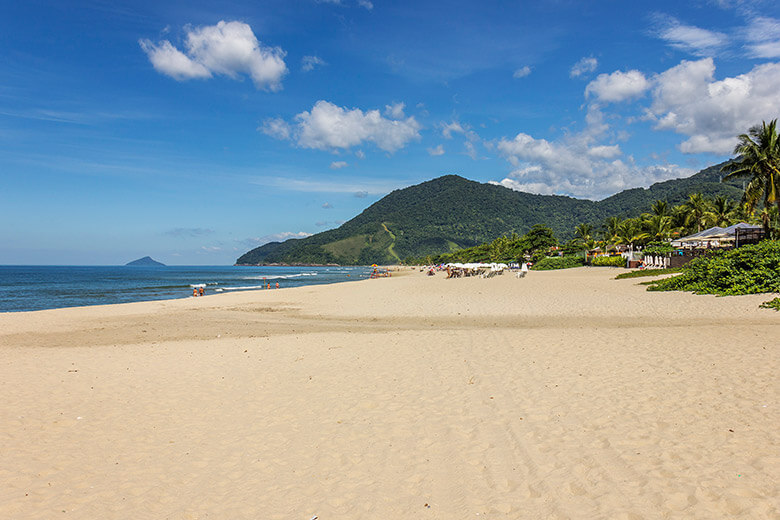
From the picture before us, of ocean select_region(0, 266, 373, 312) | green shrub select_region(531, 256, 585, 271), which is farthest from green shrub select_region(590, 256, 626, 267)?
ocean select_region(0, 266, 373, 312)

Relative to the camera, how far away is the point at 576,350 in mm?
9555

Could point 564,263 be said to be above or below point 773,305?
above

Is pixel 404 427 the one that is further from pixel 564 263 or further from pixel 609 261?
pixel 564 263

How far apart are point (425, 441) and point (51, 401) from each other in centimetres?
636

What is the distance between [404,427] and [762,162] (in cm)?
3510

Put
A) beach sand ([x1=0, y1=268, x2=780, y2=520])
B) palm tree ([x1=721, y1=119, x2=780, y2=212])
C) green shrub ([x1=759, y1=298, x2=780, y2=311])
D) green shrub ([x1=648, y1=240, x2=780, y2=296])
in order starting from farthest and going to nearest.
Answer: palm tree ([x1=721, y1=119, x2=780, y2=212])
green shrub ([x1=648, y1=240, x2=780, y2=296])
green shrub ([x1=759, y1=298, x2=780, y2=311])
beach sand ([x1=0, y1=268, x2=780, y2=520])

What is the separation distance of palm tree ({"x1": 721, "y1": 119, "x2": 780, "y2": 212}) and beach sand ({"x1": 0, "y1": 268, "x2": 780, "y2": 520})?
23.9m

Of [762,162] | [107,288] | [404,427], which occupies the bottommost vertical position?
[404,427]

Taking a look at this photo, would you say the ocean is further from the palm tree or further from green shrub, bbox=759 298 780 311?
the palm tree

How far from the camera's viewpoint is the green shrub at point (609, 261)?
47.2 meters

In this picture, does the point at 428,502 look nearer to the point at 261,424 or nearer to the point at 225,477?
the point at 225,477

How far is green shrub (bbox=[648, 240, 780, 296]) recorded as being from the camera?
1695 cm

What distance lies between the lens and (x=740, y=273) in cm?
1784

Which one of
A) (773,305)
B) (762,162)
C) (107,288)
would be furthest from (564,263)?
(107,288)
